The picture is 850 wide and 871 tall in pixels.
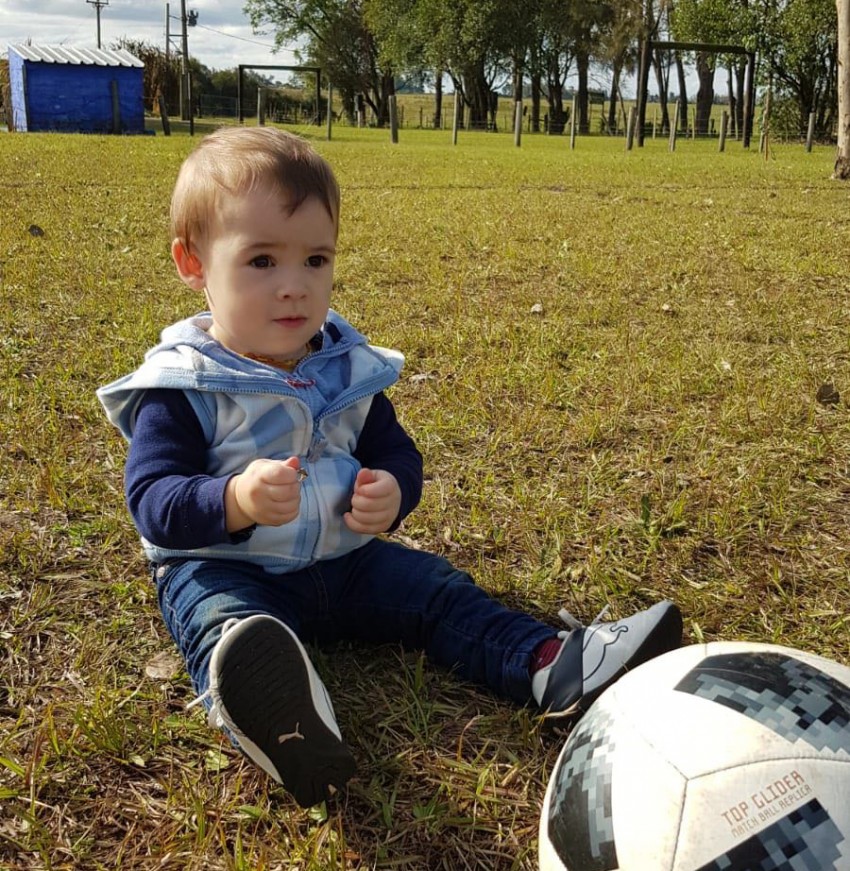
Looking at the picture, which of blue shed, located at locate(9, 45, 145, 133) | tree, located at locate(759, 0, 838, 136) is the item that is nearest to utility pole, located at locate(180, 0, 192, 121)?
blue shed, located at locate(9, 45, 145, 133)

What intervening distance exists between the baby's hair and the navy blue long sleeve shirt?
1.53 ft

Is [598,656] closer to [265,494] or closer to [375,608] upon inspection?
[375,608]

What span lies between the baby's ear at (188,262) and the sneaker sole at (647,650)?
4.53 ft

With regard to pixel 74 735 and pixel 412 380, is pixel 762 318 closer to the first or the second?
pixel 412 380

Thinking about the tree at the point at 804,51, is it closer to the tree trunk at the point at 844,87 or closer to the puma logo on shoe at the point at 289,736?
the tree trunk at the point at 844,87

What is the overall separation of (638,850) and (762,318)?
16.5ft

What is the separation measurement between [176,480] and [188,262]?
0.63m

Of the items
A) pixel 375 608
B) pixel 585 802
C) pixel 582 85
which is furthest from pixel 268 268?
pixel 582 85

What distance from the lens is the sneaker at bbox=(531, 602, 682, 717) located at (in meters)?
2.25

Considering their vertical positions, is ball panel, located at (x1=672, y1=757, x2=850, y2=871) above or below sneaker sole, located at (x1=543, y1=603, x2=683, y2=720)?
above

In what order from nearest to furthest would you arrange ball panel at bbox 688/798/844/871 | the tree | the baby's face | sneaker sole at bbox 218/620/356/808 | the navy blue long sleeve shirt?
ball panel at bbox 688/798/844/871 → sneaker sole at bbox 218/620/356/808 → the navy blue long sleeve shirt → the baby's face → the tree

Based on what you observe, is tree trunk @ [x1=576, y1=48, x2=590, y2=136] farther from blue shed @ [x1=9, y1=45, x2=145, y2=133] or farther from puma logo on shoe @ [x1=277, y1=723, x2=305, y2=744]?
puma logo on shoe @ [x1=277, y1=723, x2=305, y2=744]

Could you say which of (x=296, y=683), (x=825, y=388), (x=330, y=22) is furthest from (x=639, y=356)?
(x=330, y=22)

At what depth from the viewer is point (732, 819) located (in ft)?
5.02
